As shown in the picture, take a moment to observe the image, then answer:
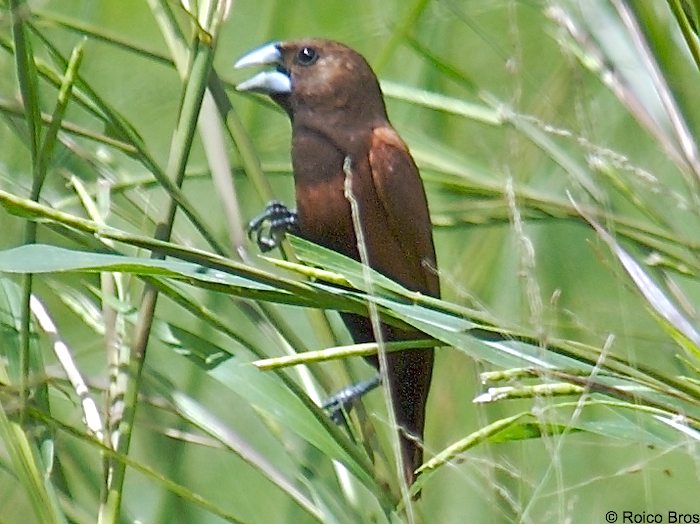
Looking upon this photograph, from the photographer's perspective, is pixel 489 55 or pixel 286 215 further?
pixel 489 55

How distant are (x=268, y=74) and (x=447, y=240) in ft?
1.89

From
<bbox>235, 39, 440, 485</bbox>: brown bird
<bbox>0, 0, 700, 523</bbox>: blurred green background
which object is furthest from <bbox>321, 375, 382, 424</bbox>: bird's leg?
<bbox>235, 39, 440, 485</bbox>: brown bird

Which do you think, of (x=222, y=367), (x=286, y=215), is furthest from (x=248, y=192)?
(x=222, y=367)

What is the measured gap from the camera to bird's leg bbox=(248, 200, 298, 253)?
1.91 meters

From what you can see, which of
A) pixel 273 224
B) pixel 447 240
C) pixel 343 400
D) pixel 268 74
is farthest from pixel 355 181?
pixel 343 400

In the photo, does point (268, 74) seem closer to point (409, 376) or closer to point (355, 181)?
point (355, 181)

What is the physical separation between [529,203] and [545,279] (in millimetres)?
568

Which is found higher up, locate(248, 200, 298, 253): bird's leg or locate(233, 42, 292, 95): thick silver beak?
locate(233, 42, 292, 95): thick silver beak

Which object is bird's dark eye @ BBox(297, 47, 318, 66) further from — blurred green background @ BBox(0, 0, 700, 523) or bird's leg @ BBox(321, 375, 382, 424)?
bird's leg @ BBox(321, 375, 382, 424)

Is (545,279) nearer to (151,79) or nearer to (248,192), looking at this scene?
(248,192)

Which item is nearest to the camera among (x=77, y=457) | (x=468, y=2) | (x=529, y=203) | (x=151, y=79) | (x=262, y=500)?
(x=529, y=203)

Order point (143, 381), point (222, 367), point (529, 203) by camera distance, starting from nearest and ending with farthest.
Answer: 1. point (222, 367)
2. point (143, 381)
3. point (529, 203)

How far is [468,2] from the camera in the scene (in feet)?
6.14

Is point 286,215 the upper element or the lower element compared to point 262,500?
upper
